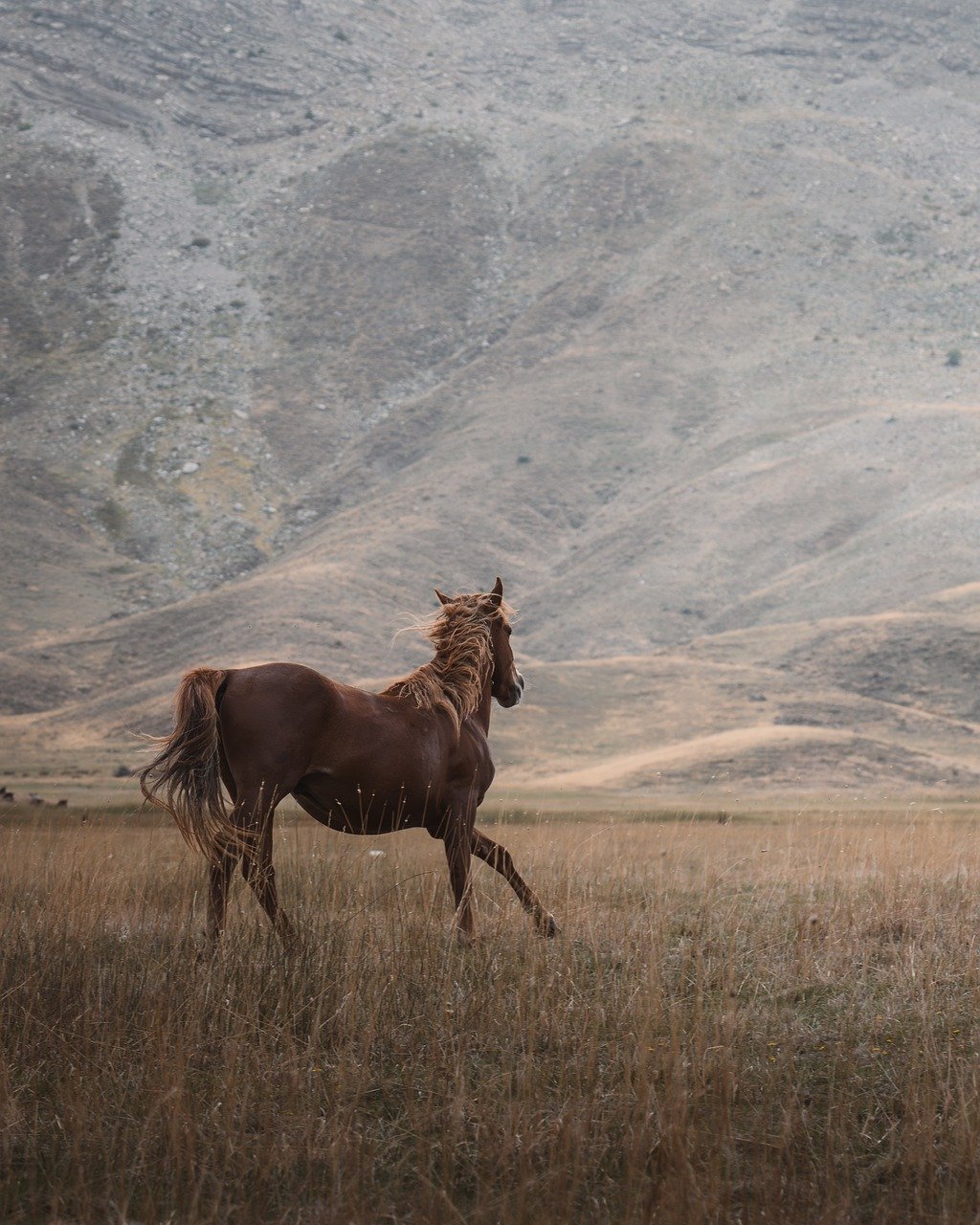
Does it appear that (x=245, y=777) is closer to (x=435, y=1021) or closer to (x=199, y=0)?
(x=435, y=1021)

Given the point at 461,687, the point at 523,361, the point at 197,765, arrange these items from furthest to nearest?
1. the point at 523,361
2. the point at 461,687
3. the point at 197,765

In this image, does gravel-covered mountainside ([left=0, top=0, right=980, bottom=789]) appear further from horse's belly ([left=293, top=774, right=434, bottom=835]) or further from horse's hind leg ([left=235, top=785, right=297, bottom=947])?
horse's hind leg ([left=235, top=785, right=297, bottom=947])

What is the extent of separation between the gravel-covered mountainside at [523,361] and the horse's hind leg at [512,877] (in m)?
23.0

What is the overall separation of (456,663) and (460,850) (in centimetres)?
116

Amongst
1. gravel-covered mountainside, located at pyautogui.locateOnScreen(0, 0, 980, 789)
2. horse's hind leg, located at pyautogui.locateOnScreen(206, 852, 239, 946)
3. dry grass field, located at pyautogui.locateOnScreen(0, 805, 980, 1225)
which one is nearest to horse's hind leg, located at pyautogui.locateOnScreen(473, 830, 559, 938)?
dry grass field, located at pyautogui.locateOnScreen(0, 805, 980, 1225)

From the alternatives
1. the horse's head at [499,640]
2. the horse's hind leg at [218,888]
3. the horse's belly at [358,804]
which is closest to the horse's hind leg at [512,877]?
the horse's belly at [358,804]

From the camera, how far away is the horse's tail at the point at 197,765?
7.30 m

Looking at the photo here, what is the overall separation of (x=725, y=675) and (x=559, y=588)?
83.9 feet

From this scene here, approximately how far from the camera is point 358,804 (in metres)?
7.72

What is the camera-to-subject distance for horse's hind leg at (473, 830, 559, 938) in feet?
26.6

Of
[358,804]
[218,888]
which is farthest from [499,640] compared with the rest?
[218,888]

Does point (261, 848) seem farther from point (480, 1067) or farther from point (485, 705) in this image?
point (485, 705)

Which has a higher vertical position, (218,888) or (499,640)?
(499,640)

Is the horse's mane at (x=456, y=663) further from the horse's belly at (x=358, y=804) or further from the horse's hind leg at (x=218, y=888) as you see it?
the horse's hind leg at (x=218, y=888)
